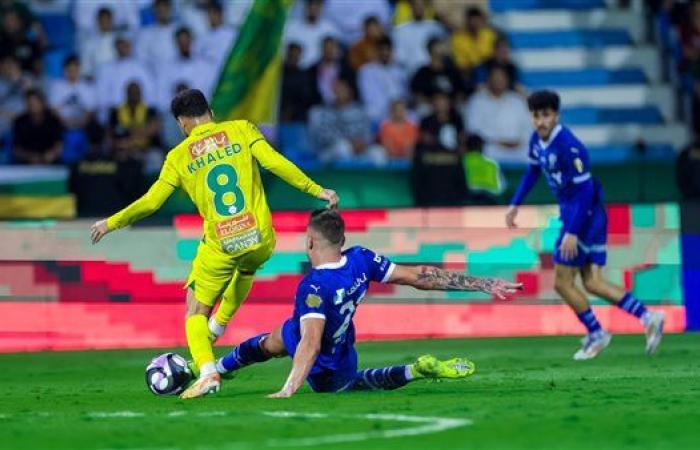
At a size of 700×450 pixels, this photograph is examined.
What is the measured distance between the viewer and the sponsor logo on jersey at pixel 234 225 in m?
11.9

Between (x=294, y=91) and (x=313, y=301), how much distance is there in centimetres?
1149

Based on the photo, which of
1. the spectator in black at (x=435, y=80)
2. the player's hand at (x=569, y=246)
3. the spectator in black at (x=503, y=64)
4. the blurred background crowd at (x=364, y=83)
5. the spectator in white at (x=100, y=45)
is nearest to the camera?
the player's hand at (x=569, y=246)

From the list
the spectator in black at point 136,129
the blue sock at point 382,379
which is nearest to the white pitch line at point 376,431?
the blue sock at point 382,379

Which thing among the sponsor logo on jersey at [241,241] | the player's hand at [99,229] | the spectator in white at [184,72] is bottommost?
the spectator in white at [184,72]

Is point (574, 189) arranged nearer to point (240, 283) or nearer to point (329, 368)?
point (240, 283)

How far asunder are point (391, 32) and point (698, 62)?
399 centimetres

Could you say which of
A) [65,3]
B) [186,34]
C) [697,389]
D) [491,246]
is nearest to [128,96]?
[186,34]

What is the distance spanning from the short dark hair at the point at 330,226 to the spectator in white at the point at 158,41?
1226 cm

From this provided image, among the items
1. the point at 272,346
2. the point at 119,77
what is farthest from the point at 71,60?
the point at 272,346

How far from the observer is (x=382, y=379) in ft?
38.1

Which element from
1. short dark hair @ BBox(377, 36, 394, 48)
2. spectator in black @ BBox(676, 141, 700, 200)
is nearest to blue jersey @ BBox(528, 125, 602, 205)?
spectator in black @ BBox(676, 141, 700, 200)

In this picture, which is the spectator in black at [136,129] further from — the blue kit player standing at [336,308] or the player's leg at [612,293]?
the blue kit player standing at [336,308]

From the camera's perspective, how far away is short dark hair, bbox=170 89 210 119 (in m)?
11.8

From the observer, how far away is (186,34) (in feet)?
73.7
